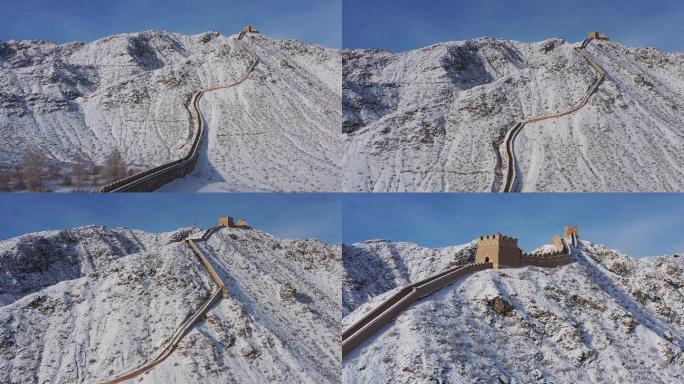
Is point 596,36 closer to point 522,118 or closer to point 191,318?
point 522,118

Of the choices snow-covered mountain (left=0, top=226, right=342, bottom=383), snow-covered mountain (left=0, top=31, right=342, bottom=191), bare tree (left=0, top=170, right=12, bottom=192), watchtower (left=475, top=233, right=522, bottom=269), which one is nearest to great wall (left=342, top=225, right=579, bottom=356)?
watchtower (left=475, top=233, right=522, bottom=269)

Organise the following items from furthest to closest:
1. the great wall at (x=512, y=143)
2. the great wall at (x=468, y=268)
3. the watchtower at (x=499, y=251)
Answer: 1. the watchtower at (x=499, y=251)
2. the great wall at (x=512, y=143)
3. the great wall at (x=468, y=268)

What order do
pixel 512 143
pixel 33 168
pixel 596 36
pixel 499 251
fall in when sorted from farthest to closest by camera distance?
pixel 596 36 < pixel 512 143 < pixel 499 251 < pixel 33 168

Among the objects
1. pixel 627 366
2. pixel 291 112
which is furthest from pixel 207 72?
pixel 627 366

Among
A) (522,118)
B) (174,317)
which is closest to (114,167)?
(174,317)

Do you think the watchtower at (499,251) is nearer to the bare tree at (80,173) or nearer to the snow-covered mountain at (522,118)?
the snow-covered mountain at (522,118)

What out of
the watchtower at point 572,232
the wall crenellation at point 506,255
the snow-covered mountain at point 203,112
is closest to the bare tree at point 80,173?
the snow-covered mountain at point 203,112

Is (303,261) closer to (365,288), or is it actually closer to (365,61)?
(365,288)
